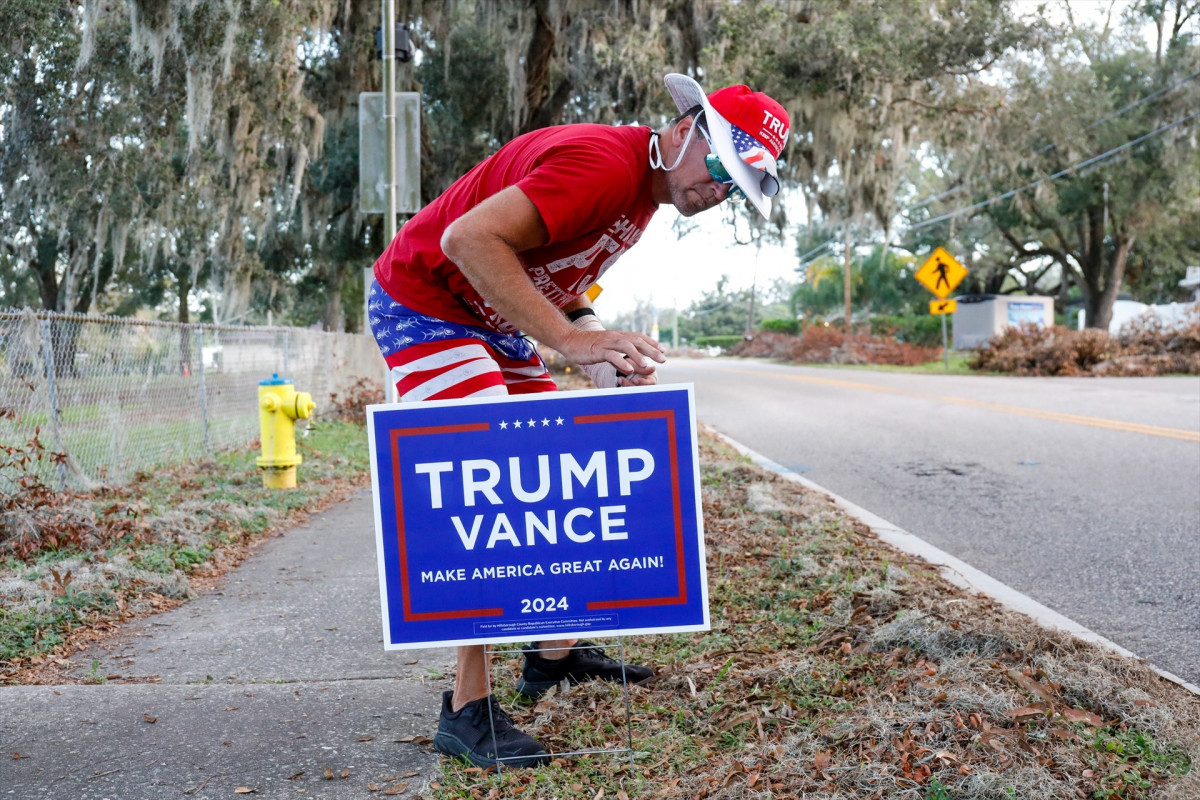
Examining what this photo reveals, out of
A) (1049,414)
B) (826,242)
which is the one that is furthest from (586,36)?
(826,242)

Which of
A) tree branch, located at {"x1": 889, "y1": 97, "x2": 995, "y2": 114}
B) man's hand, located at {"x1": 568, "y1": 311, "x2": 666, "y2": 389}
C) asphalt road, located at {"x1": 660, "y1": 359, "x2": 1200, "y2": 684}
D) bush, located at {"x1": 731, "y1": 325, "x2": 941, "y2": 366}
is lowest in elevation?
asphalt road, located at {"x1": 660, "y1": 359, "x2": 1200, "y2": 684}

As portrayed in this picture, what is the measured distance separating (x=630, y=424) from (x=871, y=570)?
2264 mm

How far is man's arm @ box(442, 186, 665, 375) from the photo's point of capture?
2.46 meters

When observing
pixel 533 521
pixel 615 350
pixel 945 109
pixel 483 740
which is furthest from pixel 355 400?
pixel 615 350

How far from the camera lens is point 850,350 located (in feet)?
110

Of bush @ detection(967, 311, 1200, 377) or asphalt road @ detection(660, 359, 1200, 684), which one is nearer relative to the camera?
asphalt road @ detection(660, 359, 1200, 684)

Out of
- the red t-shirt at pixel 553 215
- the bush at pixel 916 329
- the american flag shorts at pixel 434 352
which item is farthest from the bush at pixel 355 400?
the bush at pixel 916 329

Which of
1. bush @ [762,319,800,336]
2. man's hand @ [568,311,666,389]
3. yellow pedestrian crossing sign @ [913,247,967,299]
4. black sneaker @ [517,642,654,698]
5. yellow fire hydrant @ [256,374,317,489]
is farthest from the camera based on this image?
bush @ [762,319,800,336]

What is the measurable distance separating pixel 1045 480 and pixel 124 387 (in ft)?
24.2

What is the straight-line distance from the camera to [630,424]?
2.63m

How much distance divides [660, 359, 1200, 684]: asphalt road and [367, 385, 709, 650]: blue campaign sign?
2.13m

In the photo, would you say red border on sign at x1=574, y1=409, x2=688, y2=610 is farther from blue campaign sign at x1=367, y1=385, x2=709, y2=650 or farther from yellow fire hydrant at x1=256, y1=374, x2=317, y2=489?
yellow fire hydrant at x1=256, y1=374, x2=317, y2=489

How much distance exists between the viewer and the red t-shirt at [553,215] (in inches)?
98.0

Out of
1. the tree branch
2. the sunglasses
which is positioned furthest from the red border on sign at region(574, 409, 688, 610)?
the tree branch
